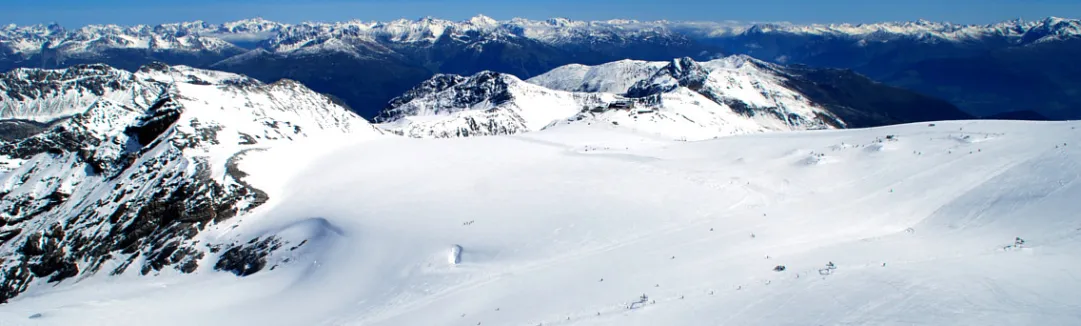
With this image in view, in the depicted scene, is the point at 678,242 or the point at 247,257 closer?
the point at 678,242

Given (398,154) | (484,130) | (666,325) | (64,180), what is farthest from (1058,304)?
(484,130)

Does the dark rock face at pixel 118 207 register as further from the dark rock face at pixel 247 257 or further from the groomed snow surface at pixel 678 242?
the groomed snow surface at pixel 678 242

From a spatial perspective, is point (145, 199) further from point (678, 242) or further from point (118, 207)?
point (678, 242)

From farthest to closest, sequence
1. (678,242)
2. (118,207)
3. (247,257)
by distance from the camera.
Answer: (118,207)
(247,257)
(678,242)

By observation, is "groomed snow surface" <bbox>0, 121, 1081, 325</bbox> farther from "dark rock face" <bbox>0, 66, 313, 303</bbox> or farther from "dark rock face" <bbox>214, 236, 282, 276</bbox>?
"dark rock face" <bbox>0, 66, 313, 303</bbox>

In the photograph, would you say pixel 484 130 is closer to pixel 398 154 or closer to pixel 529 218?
pixel 398 154

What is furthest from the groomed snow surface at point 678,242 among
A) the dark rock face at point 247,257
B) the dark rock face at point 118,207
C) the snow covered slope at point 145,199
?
the dark rock face at point 118,207

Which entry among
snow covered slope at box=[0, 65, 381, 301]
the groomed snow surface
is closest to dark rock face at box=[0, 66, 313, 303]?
snow covered slope at box=[0, 65, 381, 301]

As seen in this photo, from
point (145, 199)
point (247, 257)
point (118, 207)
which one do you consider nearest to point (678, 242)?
point (247, 257)
